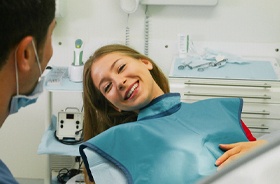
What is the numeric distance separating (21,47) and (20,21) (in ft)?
0.15

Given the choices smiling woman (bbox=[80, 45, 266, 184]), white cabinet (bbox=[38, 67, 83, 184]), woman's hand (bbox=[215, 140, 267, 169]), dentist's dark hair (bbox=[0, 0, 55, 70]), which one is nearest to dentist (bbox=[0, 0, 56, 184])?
dentist's dark hair (bbox=[0, 0, 55, 70])

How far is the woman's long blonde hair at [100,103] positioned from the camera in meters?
1.59

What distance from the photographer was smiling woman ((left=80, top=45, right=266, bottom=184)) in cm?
Answer: 131

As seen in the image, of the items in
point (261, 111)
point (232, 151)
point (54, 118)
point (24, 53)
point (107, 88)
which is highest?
point (24, 53)

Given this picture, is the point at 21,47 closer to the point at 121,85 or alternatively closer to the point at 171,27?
the point at 121,85

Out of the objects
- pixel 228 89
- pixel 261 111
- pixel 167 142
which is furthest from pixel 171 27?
pixel 167 142

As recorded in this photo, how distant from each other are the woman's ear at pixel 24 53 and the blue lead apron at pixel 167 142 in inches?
26.6

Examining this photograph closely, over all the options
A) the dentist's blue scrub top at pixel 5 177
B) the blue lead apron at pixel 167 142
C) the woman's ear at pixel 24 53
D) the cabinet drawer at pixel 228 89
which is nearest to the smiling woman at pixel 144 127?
the blue lead apron at pixel 167 142

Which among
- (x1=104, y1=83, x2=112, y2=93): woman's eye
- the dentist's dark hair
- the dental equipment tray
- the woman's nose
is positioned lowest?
the dental equipment tray

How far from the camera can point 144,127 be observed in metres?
1.40

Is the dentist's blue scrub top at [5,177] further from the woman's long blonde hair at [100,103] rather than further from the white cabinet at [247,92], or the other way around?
the white cabinet at [247,92]

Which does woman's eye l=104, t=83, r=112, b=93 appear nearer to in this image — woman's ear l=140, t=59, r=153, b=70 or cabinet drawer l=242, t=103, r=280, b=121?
woman's ear l=140, t=59, r=153, b=70

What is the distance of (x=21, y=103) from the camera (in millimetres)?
799

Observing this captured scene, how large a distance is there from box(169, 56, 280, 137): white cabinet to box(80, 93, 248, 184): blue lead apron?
20.3 inches
